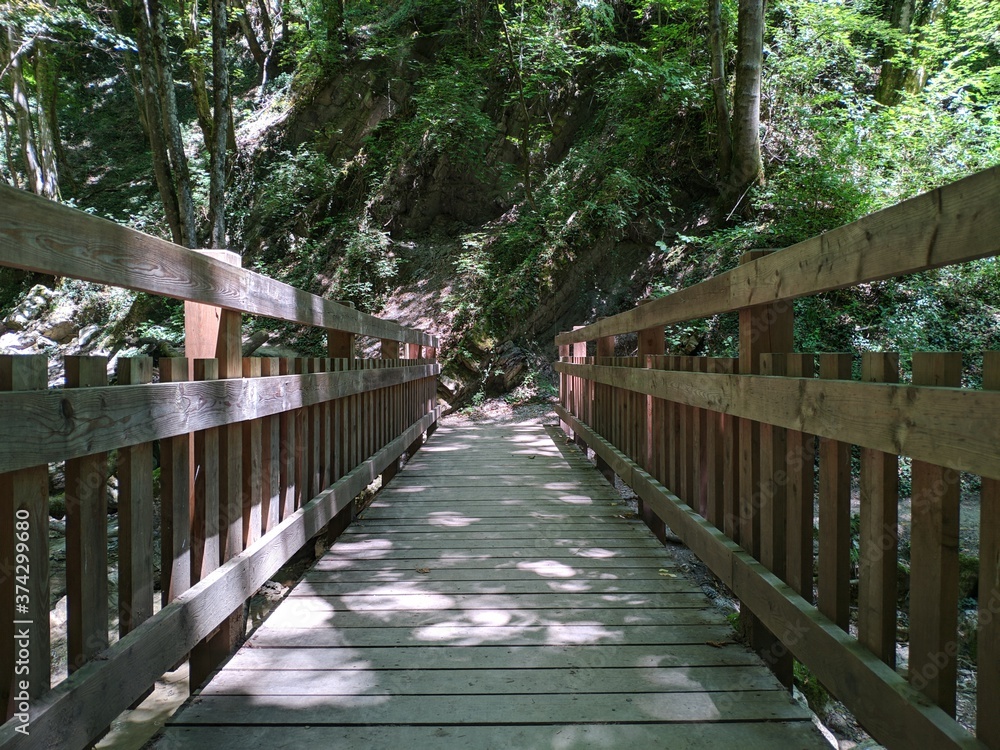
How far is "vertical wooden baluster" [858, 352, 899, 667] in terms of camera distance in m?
1.53

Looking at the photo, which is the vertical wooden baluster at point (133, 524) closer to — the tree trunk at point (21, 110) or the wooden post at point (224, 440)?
the wooden post at point (224, 440)

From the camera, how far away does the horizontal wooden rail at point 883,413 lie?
1.15 metres

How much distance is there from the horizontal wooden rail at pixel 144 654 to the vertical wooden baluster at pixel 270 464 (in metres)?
0.07

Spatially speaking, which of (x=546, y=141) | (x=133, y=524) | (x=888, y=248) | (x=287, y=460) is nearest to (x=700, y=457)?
(x=888, y=248)

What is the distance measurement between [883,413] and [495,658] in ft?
5.21

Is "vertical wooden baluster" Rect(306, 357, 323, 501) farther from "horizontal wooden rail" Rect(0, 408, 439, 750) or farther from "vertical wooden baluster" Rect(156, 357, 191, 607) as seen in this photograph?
"vertical wooden baluster" Rect(156, 357, 191, 607)

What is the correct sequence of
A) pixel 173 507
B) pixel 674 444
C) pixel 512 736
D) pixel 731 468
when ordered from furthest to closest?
1. pixel 674 444
2. pixel 731 468
3. pixel 173 507
4. pixel 512 736

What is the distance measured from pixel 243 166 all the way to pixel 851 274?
17594 mm

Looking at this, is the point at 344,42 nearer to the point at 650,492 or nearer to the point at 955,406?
the point at 650,492

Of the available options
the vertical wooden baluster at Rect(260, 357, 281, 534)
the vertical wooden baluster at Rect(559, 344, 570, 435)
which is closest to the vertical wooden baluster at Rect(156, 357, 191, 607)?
the vertical wooden baluster at Rect(260, 357, 281, 534)

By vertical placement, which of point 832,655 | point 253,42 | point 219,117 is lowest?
point 832,655

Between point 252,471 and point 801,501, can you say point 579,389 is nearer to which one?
point 252,471

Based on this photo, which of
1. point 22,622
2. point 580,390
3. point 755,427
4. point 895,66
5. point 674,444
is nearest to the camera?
point 22,622

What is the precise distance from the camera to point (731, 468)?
2496mm
